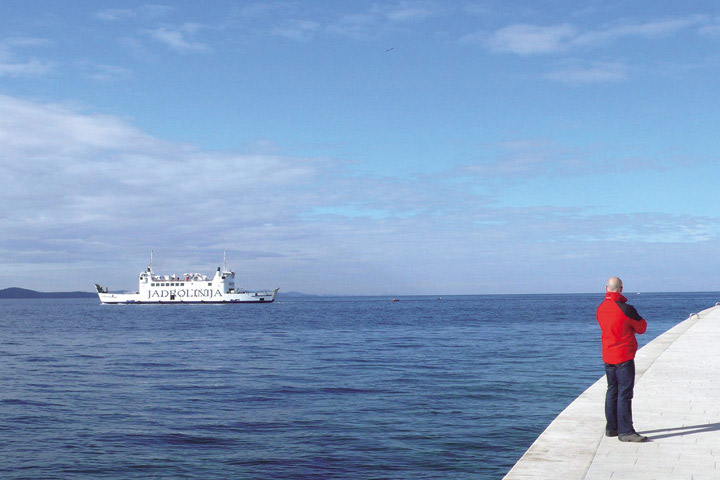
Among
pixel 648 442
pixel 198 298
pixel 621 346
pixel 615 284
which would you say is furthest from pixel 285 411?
pixel 198 298

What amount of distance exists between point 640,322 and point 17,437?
12.7 m

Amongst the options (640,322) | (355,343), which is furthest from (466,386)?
(355,343)

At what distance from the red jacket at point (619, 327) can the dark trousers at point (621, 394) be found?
0.36 feet

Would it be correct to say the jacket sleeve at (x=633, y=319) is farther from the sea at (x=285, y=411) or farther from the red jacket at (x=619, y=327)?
the sea at (x=285, y=411)

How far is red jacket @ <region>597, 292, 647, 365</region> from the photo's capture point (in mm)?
7715

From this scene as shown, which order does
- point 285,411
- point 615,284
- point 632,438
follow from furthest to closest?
point 285,411, point 615,284, point 632,438

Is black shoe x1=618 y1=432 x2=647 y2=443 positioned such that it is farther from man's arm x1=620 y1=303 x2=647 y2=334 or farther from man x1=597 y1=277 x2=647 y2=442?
man's arm x1=620 y1=303 x2=647 y2=334

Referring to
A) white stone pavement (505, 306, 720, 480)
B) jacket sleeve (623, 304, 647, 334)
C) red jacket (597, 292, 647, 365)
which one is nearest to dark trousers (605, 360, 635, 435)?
red jacket (597, 292, 647, 365)

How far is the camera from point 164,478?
10836 millimetres

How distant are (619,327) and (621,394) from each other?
83 centimetres

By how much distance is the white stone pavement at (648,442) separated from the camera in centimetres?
663

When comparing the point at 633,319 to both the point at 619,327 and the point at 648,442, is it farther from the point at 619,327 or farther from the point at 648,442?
the point at 648,442

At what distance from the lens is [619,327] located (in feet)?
25.4

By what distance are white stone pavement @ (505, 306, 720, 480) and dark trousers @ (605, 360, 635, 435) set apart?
246 millimetres
